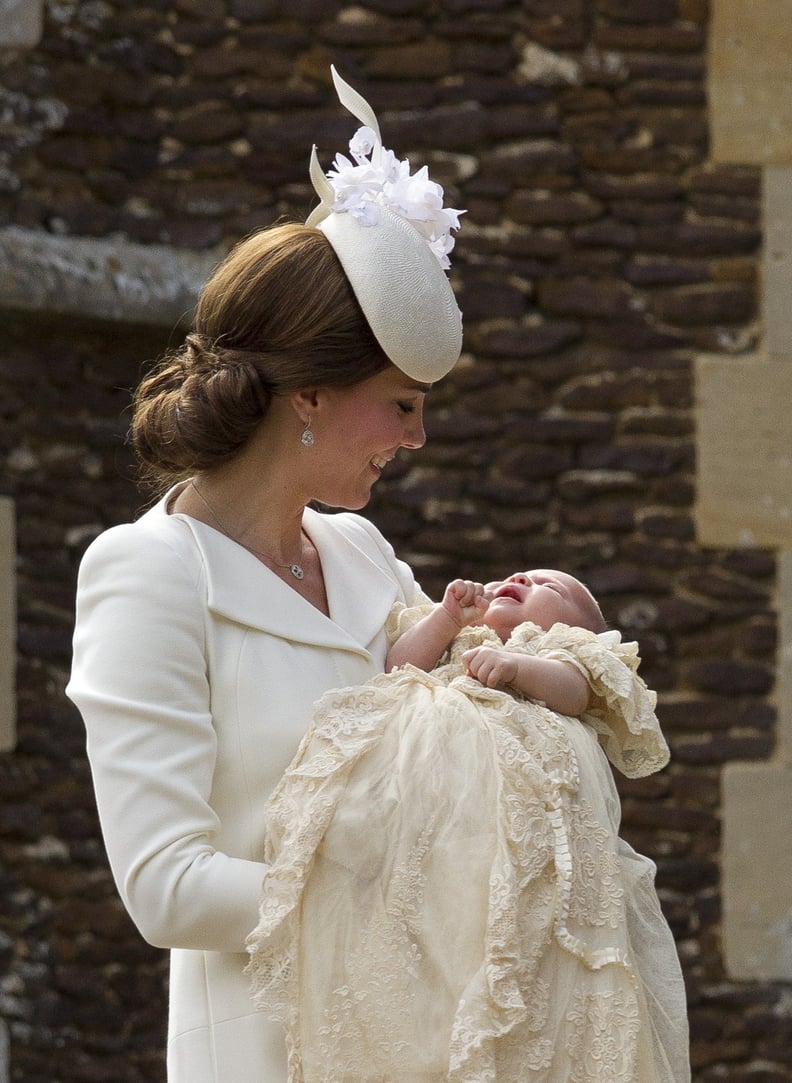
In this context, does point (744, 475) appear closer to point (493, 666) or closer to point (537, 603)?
point (537, 603)

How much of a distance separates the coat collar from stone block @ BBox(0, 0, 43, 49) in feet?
9.54

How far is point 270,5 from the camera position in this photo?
4926mm

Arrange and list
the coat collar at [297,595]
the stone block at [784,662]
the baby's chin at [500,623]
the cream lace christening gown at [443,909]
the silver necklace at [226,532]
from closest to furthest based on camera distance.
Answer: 1. the cream lace christening gown at [443,909]
2. the coat collar at [297,595]
3. the silver necklace at [226,532]
4. the baby's chin at [500,623]
5. the stone block at [784,662]

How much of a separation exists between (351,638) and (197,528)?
0.84 feet

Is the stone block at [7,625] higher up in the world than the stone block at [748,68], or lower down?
lower down

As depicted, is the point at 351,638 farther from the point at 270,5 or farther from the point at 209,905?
the point at 270,5

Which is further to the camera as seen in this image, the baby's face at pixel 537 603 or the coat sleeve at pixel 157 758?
the baby's face at pixel 537 603

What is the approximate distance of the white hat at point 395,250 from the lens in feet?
6.70

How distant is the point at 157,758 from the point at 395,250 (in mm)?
736

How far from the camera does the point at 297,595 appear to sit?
6.87ft

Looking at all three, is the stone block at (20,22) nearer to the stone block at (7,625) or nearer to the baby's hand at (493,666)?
→ the stone block at (7,625)

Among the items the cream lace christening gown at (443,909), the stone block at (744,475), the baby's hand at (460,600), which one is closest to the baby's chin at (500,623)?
the baby's hand at (460,600)

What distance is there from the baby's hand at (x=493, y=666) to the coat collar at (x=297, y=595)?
15cm

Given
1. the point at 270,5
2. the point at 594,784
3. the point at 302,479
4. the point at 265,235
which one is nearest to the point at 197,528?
the point at 302,479
